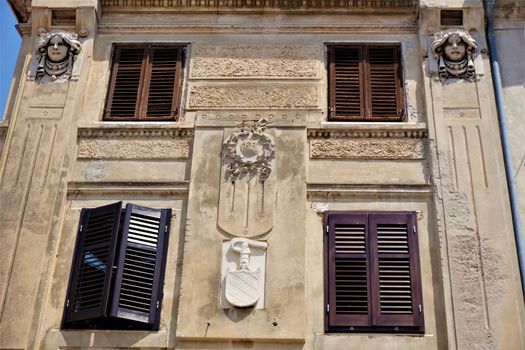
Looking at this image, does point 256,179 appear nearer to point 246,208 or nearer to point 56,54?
point 246,208

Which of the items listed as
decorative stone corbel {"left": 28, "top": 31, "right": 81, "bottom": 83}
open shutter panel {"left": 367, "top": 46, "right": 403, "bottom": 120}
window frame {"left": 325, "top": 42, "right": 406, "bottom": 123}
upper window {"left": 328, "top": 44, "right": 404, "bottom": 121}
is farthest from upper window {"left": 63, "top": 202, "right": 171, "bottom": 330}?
open shutter panel {"left": 367, "top": 46, "right": 403, "bottom": 120}

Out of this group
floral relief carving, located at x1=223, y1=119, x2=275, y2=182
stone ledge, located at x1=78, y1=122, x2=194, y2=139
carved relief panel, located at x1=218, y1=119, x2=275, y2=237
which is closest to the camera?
carved relief panel, located at x1=218, y1=119, x2=275, y2=237

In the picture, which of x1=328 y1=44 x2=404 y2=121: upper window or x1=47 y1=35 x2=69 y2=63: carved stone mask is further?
x1=47 y1=35 x2=69 y2=63: carved stone mask

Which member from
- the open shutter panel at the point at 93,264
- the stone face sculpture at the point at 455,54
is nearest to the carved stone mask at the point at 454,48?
the stone face sculpture at the point at 455,54

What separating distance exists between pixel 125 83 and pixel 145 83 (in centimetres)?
34

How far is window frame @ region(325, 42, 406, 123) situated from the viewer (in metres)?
13.4

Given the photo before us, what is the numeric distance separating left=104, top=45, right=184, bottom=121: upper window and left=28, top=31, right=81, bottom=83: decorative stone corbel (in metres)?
0.70

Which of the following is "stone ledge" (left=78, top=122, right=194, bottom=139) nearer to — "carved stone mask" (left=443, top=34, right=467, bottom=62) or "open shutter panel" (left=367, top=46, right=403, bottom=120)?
"open shutter panel" (left=367, top=46, right=403, bottom=120)

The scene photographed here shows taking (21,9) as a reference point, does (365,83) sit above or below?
below

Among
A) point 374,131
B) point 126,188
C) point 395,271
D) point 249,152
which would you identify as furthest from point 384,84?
point 126,188

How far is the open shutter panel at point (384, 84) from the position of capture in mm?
13523

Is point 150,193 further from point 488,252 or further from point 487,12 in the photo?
point 487,12

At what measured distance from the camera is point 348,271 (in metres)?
11.8

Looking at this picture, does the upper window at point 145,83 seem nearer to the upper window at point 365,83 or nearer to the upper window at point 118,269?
the upper window at point 118,269
